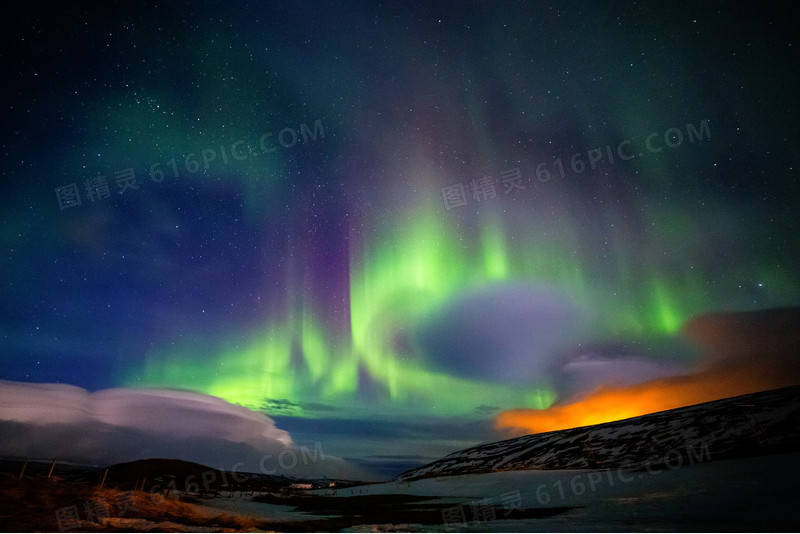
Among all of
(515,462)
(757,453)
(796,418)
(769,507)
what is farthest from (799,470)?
(515,462)

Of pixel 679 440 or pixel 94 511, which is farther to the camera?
pixel 679 440

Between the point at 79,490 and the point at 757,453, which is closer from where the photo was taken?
the point at 79,490

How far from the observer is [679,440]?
255ft

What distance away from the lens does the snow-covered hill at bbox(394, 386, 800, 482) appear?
58562 mm

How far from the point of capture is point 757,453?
5100 cm

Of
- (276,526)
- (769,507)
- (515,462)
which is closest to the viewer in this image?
(769,507)

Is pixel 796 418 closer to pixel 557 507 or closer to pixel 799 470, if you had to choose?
pixel 799 470

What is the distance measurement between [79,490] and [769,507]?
5079 cm

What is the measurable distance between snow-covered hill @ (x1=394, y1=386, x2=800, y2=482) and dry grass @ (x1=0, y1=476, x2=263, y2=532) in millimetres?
56207

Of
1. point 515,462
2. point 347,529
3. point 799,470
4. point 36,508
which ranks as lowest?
point 515,462

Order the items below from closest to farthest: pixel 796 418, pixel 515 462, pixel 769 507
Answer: pixel 769 507 < pixel 796 418 < pixel 515 462

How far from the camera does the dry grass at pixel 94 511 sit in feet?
82.3

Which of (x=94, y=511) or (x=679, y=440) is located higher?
(x=94, y=511)

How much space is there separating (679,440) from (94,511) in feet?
314
